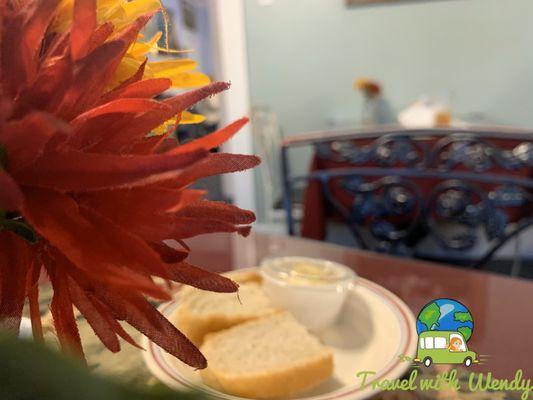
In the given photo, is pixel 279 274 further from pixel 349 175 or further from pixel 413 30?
pixel 413 30

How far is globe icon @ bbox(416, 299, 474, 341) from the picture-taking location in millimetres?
344

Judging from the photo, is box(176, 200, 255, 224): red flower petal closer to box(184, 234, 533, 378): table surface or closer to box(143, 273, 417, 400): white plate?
box(143, 273, 417, 400): white plate

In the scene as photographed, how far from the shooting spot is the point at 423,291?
565 millimetres

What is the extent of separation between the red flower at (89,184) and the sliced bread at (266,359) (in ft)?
0.49

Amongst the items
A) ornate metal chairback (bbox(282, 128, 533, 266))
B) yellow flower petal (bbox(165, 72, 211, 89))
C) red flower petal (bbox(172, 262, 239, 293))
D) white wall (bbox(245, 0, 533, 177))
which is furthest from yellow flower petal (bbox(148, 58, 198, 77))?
white wall (bbox(245, 0, 533, 177))

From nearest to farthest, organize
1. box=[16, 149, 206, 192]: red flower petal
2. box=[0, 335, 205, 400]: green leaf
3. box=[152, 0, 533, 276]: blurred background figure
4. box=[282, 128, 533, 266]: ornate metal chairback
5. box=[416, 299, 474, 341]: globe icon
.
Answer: box=[0, 335, 205, 400]: green leaf
box=[16, 149, 206, 192]: red flower petal
box=[416, 299, 474, 341]: globe icon
box=[282, 128, 533, 266]: ornate metal chairback
box=[152, 0, 533, 276]: blurred background figure

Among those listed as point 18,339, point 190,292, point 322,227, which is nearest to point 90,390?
point 18,339

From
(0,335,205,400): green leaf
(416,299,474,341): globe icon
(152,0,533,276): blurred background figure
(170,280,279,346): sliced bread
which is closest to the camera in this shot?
(0,335,205,400): green leaf

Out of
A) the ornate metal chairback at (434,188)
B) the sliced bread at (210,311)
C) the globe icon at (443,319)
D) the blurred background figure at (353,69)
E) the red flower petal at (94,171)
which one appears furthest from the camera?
the blurred background figure at (353,69)

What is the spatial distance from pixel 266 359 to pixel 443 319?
5.4 inches

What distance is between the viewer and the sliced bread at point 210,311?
1.52ft

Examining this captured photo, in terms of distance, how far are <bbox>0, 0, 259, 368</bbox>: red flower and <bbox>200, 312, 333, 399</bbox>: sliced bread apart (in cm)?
15

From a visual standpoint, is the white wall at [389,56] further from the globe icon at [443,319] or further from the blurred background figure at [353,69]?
the globe icon at [443,319]

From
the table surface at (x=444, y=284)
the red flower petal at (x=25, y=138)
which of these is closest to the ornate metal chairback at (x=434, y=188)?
the table surface at (x=444, y=284)
